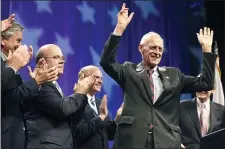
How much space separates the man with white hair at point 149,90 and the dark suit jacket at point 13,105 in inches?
19.0

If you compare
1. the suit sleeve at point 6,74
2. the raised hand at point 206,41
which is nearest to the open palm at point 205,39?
the raised hand at point 206,41

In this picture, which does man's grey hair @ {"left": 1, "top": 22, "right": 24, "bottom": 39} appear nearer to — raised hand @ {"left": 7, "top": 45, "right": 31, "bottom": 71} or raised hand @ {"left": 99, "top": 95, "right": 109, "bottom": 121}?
raised hand @ {"left": 7, "top": 45, "right": 31, "bottom": 71}

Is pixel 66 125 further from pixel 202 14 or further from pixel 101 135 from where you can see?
pixel 202 14

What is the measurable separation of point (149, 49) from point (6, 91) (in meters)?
0.91

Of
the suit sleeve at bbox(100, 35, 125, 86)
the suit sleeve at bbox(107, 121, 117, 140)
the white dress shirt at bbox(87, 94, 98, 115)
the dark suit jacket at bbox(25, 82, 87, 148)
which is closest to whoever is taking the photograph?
the dark suit jacket at bbox(25, 82, 87, 148)

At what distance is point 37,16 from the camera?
184 inches

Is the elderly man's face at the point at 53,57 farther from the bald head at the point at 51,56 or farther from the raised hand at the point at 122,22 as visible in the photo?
the raised hand at the point at 122,22

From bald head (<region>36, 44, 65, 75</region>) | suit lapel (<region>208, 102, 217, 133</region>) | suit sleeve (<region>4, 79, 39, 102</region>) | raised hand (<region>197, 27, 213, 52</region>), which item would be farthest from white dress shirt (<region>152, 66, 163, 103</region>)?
suit lapel (<region>208, 102, 217, 133</region>)

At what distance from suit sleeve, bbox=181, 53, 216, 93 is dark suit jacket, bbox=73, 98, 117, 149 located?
25.3 inches

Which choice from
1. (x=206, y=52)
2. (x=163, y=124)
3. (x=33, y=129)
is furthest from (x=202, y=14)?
(x=33, y=129)

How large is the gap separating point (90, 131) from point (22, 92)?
2.31 ft

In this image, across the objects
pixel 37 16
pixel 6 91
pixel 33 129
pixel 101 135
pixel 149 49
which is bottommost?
pixel 101 135

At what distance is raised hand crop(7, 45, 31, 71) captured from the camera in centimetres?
256

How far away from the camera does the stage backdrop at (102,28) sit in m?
4.66
